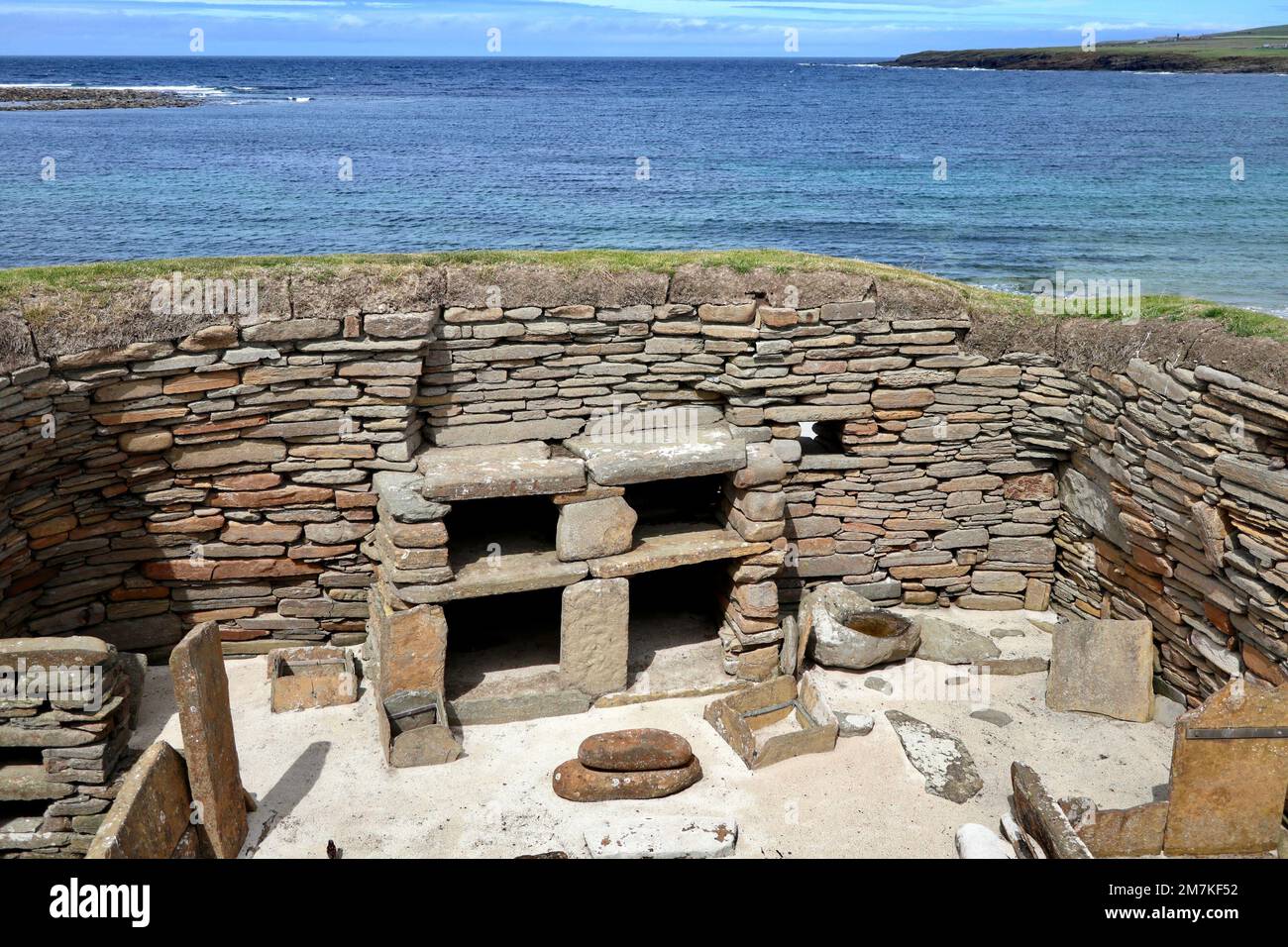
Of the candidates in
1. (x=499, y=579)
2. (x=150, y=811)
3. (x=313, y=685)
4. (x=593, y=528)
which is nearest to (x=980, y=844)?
(x=593, y=528)

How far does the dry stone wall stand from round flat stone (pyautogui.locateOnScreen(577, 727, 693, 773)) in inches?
63.1

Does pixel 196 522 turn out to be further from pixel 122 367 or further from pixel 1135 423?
pixel 1135 423

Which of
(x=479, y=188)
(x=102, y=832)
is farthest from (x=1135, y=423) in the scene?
(x=479, y=188)

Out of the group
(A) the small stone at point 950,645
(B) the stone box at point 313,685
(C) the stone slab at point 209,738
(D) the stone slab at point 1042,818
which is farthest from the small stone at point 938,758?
(C) the stone slab at point 209,738

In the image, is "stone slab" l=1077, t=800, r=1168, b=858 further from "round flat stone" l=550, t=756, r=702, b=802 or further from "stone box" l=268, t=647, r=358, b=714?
A: "stone box" l=268, t=647, r=358, b=714

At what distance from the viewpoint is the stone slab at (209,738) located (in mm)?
5543

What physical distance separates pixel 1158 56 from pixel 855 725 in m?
112

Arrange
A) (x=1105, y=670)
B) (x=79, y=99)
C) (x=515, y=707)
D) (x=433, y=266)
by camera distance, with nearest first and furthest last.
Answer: (x=515, y=707)
(x=1105, y=670)
(x=433, y=266)
(x=79, y=99)

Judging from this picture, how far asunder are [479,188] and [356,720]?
31.1 metres

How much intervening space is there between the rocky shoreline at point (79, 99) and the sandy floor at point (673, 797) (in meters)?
60.5

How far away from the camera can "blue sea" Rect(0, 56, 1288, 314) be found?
87.9ft

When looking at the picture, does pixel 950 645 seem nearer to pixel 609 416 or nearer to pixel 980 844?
pixel 980 844

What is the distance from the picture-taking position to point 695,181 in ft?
130

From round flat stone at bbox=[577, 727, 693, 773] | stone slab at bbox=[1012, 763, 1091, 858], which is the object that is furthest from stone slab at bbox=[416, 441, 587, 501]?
stone slab at bbox=[1012, 763, 1091, 858]
